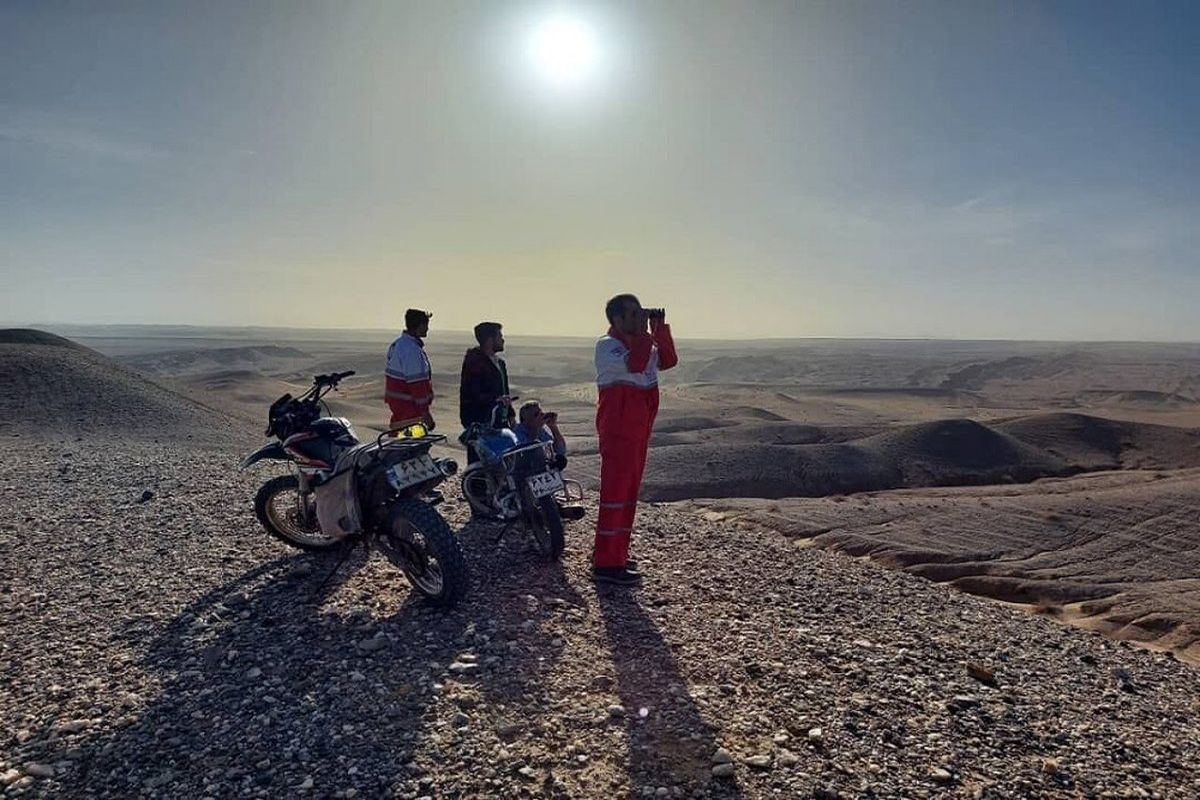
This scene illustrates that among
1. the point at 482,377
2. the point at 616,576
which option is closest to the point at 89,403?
the point at 482,377

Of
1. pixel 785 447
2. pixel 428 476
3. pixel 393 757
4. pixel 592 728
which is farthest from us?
pixel 785 447

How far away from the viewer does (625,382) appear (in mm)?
5453

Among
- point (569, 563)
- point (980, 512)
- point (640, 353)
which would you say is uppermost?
point (640, 353)

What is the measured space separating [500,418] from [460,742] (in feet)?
10.9

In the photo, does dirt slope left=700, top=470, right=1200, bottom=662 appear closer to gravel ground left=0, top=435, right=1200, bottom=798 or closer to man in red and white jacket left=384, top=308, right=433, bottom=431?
gravel ground left=0, top=435, right=1200, bottom=798

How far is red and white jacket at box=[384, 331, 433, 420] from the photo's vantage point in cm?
723

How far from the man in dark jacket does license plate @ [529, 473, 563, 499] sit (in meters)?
1.53

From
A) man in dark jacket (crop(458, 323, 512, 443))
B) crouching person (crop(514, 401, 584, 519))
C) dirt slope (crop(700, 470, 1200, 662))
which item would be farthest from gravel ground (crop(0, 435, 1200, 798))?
dirt slope (crop(700, 470, 1200, 662))

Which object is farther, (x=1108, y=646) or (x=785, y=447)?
(x=785, y=447)

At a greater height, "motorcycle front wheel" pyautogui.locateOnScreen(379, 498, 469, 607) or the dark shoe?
"motorcycle front wheel" pyautogui.locateOnScreen(379, 498, 469, 607)

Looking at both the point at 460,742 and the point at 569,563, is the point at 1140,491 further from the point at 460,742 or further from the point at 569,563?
the point at 460,742

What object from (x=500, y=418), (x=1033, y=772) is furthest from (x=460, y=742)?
(x=500, y=418)

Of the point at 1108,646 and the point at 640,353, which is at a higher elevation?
the point at 640,353

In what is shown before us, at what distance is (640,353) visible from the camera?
5.37 m
